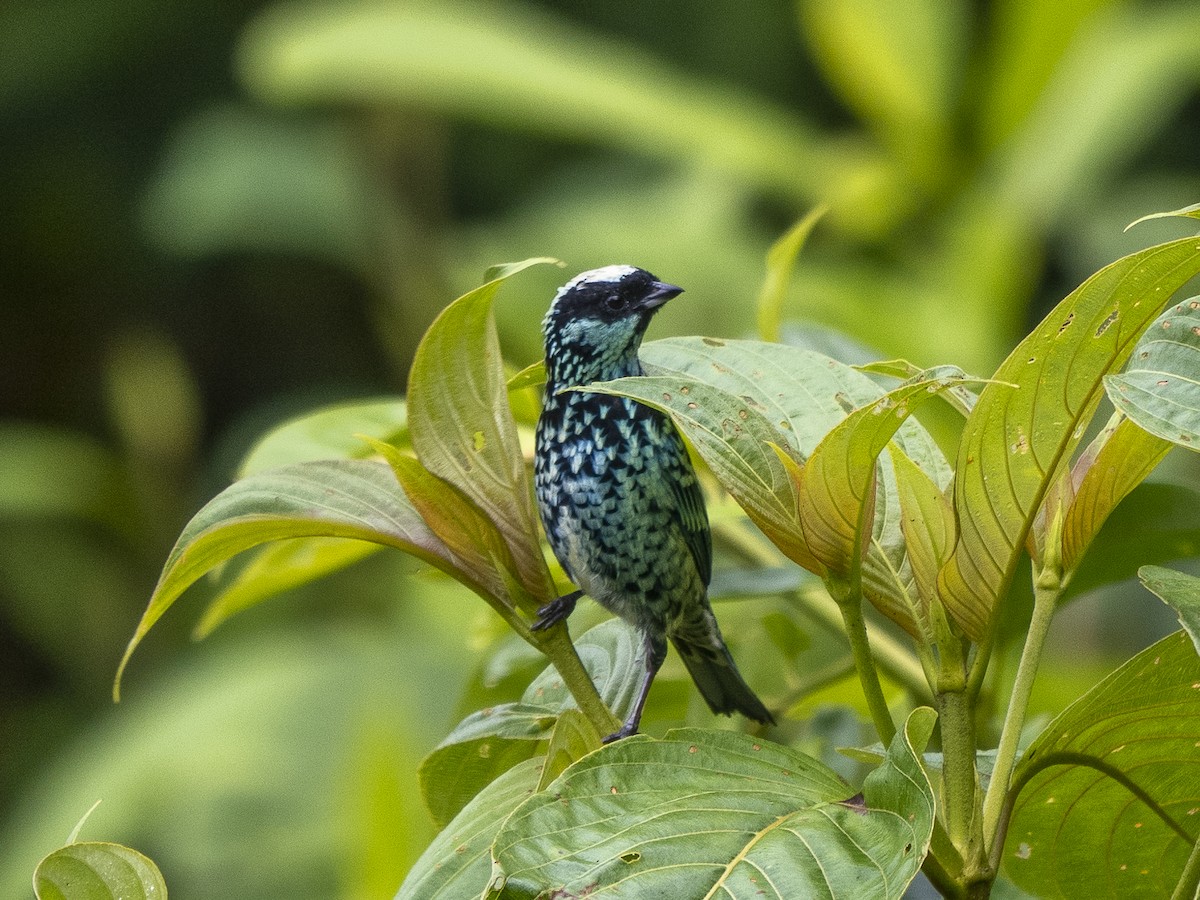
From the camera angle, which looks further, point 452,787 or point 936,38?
point 936,38

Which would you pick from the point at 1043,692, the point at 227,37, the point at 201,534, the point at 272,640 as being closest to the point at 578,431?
the point at 201,534

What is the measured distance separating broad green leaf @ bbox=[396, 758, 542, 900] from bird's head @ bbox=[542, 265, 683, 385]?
488mm

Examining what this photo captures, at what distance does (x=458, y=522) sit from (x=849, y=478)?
0.30 meters

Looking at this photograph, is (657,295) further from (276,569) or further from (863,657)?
(863,657)

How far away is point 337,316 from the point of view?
7172mm

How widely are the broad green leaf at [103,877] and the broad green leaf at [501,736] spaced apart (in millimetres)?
278

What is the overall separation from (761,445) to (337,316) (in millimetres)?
6473

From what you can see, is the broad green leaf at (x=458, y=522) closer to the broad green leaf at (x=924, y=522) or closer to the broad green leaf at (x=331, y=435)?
the broad green leaf at (x=924, y=522)

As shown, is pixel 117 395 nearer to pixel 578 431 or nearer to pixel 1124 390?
pixel 578 431

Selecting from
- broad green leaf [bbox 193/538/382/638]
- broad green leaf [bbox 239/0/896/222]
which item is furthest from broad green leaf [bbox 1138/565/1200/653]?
broad green leaf [bbox 239/0/896/222]

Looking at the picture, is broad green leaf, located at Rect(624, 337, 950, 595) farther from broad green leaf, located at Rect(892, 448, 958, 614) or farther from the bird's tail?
the bird's tail

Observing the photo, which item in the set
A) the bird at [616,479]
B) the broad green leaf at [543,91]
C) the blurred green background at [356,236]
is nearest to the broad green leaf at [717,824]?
the bird at [616,479]

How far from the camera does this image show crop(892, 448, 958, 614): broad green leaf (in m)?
0.95

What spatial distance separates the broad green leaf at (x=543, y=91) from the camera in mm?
4559
